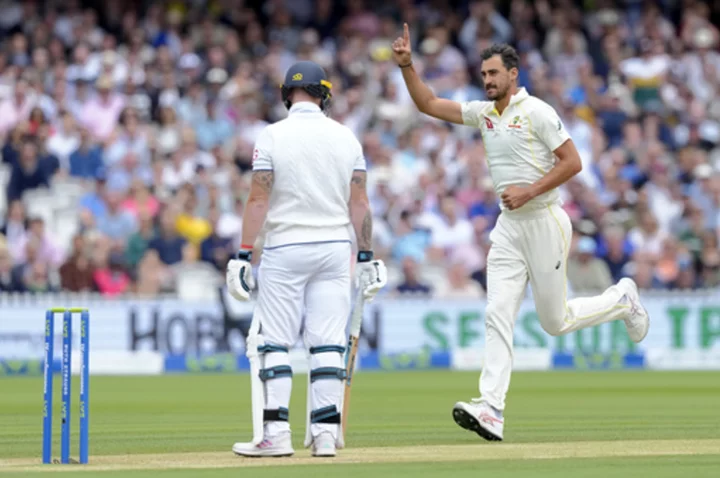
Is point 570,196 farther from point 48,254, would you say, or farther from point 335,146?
point 335,146

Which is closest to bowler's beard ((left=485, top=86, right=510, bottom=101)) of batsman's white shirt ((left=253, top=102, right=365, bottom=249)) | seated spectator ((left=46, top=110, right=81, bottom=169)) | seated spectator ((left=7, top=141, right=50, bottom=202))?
batsman's white shirt ((left=253, top=102, right=365, bottom=249))

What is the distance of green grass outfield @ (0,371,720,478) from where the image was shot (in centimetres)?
678

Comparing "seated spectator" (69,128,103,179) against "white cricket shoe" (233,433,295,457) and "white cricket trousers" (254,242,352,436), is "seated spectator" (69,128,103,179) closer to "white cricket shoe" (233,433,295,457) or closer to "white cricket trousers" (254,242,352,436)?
"white cricket trousers" (254,242,352,436)

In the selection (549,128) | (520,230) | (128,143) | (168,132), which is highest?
(168,132)

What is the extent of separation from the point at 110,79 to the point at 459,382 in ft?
23.2

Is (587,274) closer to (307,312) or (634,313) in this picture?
(634,313)

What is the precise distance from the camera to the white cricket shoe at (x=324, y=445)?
726 cm


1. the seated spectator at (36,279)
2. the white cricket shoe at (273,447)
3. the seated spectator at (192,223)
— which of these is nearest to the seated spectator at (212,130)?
the seated spectator at (192,223)

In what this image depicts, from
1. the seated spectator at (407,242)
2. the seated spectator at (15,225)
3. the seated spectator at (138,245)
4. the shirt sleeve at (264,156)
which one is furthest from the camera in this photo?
the seated spectator at (407,242)

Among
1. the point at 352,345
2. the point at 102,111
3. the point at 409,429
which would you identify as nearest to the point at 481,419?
the point at 352,345

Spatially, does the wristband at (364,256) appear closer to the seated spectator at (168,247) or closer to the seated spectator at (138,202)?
the seated spectator at (168,247)

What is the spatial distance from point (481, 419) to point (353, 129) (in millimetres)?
11434

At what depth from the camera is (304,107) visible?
7.52 meters

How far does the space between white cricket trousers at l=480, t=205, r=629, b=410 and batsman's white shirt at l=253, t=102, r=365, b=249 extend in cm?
142
